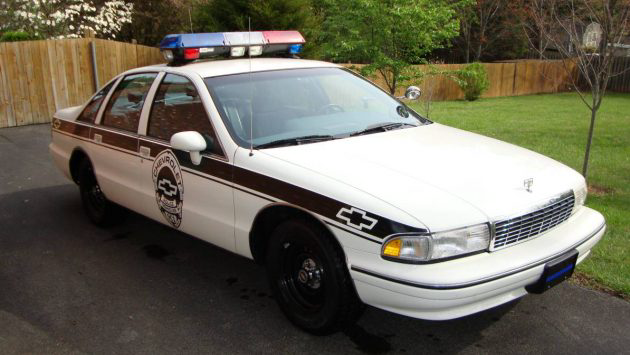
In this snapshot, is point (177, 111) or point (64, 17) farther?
point (64, 17)

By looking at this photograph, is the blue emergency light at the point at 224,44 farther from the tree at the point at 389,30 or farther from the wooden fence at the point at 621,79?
the wooden fence at the point at 621,79

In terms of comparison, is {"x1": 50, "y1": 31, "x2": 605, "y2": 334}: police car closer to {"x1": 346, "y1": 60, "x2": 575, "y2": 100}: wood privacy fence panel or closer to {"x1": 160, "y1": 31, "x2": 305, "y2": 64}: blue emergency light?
{"x1": 160, "y1": 31, "x2": 305, "y2": 64}: blue emergency light

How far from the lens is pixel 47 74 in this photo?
12117 millimetres

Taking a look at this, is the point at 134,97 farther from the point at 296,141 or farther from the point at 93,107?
the point at 296,141

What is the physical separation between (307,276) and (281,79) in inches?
64.2

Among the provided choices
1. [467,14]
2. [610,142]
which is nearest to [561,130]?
[610,142]

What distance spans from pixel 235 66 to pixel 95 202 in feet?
7.25

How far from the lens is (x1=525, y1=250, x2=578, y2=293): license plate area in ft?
10.5

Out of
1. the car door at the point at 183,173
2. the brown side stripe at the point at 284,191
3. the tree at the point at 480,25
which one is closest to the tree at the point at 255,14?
the car door at the point at 183,173

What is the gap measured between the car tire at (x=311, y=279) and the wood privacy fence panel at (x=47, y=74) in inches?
397

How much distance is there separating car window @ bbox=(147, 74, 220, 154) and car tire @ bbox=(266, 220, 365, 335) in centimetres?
82

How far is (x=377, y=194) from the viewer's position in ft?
10.2

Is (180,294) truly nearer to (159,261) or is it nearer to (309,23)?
(159,261)

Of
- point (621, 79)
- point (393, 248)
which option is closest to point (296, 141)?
point (393, 248)
